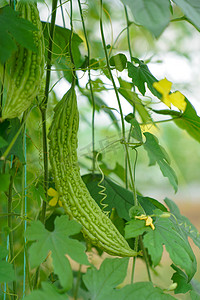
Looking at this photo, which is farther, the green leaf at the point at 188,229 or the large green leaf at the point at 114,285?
the green leaf at the point at 188,229

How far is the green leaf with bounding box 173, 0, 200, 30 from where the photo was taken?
40 cm

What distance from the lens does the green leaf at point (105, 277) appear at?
0.50m

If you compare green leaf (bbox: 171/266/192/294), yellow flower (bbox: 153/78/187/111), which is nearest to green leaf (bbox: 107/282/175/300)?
green leaf (bbox: 171/266/192/294)

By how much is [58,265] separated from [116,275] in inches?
4.3

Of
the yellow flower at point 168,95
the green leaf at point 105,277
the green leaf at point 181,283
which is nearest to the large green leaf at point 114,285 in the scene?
the green leaf at point 105,277

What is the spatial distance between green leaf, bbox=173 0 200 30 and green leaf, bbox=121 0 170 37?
0.06 feet

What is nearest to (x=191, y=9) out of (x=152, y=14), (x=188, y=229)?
(x=152, y=14)

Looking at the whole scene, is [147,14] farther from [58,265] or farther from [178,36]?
[178,36]

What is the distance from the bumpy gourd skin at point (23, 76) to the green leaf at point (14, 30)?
0.03 metres

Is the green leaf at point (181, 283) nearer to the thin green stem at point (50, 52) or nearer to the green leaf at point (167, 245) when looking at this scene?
the green leaf at point (167, 245)

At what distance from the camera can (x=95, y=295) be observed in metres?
0.50

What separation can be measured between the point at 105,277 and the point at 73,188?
13 centimetres

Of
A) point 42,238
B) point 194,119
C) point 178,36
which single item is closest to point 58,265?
point 42,238

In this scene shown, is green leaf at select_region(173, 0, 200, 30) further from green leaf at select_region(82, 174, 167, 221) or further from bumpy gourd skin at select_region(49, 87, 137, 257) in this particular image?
green leaf at select_region(82, 174, 167, 221)
